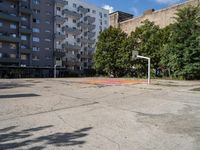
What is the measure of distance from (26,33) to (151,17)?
3184cm

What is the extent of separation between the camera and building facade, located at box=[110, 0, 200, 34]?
5028 cm

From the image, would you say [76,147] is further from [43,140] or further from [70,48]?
[70,48]

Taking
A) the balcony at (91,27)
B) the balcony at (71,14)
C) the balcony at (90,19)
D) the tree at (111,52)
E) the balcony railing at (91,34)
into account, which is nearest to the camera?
the tree at (111,52)

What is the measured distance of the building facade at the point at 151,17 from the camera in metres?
50.3

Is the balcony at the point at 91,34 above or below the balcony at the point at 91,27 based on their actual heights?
below

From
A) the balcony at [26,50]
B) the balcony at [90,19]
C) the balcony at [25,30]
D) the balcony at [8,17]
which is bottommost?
the balcony at [26,50]

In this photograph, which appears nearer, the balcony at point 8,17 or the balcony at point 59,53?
the balcony at point 8,17

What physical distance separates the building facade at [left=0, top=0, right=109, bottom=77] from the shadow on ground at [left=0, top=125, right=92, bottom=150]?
141 ft

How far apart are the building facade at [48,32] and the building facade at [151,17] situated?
7.95 meters

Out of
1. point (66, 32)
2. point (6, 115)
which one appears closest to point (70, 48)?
point (66, 32)

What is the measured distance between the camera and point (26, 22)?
52.3 meters

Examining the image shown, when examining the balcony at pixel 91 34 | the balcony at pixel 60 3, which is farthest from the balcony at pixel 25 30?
the balcony at pixel 91 34

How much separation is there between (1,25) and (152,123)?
4858 centimetres

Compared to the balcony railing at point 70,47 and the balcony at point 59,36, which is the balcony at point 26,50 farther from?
the balcony railing at point 70,47
